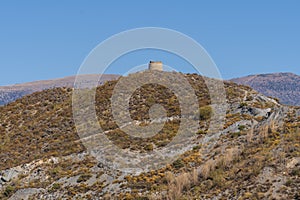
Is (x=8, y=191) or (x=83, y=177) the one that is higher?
(x=83, y=177)

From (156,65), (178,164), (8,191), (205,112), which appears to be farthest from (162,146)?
(156,65)

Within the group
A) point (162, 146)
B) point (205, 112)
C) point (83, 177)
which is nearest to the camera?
point (83, 177)

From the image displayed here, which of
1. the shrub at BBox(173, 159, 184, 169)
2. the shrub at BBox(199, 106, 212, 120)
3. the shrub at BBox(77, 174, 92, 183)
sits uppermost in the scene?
the shrub at BBox(199, 106, 212, 120)

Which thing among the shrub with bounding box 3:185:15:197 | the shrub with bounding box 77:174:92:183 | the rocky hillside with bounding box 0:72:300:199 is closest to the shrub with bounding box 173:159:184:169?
the rocky hillside with bounding box 0:72:300:199

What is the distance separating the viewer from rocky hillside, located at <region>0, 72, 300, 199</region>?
33062 millimetres

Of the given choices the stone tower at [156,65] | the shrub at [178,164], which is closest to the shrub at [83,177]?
the shrub at [178,164]

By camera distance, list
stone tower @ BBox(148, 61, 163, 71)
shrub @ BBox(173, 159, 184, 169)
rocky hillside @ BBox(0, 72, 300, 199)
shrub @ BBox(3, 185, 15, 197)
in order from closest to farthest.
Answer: rocky hillside @ BBox(0, 72, 300, 199) < shrub @ BBox(173, 159, 184, 169) < shrub @ BBox(3, 185, 15, 197) < stone tower @ BBox(148, 61, 163, 71)

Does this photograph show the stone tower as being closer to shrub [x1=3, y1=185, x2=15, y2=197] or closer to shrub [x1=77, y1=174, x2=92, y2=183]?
shrub [x1=77, y1=174, x2=92, y2=183]

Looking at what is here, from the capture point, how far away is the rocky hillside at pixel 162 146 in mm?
33062

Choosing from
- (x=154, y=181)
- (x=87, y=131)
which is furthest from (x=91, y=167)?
(x=87, y=131)

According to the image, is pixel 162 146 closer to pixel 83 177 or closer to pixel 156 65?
pixel 83 177

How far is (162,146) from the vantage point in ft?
150

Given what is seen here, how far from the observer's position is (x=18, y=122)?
62906 millimetres

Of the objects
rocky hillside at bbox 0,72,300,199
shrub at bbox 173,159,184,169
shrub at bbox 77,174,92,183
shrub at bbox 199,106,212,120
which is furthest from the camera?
shrub at bbox 199,106,212,120
